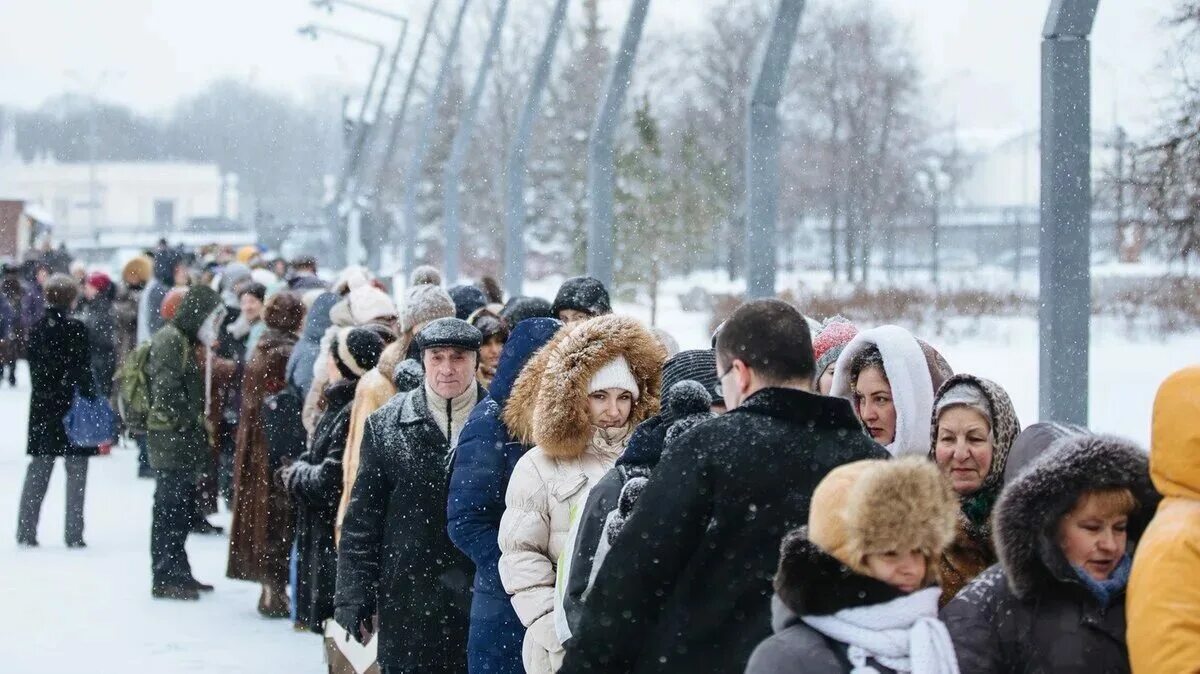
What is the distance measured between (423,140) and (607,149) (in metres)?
13.4

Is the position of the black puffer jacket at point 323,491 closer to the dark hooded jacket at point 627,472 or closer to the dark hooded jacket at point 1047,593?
the dark hooded jacket at point 627,472

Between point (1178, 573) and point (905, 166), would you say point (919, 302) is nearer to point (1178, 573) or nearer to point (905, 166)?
point (905, 166)

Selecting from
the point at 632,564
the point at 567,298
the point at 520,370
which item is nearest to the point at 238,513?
the point at 567,298

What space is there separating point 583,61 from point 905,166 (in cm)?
730

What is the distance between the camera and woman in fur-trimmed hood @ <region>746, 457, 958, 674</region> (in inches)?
131

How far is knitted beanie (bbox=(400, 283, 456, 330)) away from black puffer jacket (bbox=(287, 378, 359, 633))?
0.48 meters

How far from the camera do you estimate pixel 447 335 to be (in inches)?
268

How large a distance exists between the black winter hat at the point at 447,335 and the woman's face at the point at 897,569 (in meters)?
3.60

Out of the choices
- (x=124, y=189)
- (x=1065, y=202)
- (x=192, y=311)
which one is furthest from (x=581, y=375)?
(x=124, y=189)

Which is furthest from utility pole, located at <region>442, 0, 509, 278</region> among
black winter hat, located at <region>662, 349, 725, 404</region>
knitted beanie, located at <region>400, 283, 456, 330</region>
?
black winter hat, located at <region>662, 349, 725, 404</region>

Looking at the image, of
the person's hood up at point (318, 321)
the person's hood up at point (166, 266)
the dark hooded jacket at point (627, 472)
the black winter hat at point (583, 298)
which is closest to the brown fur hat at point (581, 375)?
the dark hooded jacket at point (627, 472)

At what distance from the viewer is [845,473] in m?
3.47

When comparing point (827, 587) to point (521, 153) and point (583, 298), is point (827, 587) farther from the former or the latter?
point (521, 153)

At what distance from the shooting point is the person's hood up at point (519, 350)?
6141mm
